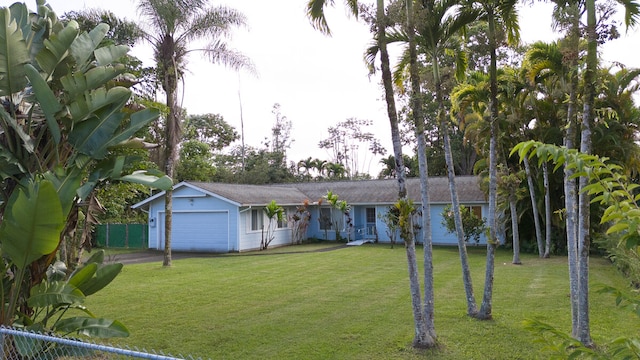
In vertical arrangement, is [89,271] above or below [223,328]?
above

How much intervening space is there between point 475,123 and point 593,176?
16351 mm

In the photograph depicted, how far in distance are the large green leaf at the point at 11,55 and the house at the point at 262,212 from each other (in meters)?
16.7

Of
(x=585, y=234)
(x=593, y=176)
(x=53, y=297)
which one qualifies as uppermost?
(x=593, y=176)

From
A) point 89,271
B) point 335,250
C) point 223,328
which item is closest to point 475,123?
point 335,250

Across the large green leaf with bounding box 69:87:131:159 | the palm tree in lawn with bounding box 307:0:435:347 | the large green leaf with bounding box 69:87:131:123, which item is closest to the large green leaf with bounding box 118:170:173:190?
the large green leaf with bounding box 69:87:131:159

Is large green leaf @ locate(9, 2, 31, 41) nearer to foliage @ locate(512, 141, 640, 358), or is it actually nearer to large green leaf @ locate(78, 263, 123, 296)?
large green leaf @ locate(78, 263, 123, 296)

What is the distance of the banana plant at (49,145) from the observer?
5.27 meters

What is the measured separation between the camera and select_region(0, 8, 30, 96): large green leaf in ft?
18.0

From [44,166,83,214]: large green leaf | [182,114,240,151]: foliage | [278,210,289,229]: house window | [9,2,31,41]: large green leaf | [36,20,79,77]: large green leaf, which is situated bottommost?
[278,210,289,229]: house window

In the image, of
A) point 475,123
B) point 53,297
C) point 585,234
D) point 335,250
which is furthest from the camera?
point 335,250

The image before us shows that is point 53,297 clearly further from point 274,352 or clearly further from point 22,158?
point 274,352

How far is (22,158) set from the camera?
251 inches

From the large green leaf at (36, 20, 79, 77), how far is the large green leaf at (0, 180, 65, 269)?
70.2 inches

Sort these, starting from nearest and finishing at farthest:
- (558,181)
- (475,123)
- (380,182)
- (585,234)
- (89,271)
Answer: (89,271)
(585,234)
(475,123)
(558,181)
(380,182)
